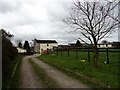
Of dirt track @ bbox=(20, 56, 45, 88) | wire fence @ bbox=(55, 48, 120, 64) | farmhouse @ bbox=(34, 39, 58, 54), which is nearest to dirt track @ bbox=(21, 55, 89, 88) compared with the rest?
dirt track @ bbox=(20, 56, 45, 88)

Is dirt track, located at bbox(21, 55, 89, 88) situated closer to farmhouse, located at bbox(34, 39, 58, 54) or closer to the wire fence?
the wire fence

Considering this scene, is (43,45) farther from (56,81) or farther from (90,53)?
(56,81)

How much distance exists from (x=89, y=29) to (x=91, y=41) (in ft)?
3.12

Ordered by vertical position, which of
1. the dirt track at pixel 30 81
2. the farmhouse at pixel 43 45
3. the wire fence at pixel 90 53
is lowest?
the dirt track at pixel 30 81

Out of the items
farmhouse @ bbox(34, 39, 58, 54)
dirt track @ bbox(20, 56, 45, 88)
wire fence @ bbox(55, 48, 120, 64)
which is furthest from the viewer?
farmhouse @ bbox(34, 39, 58, 54)

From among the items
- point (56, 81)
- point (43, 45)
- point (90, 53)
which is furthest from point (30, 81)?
point (43, 45)

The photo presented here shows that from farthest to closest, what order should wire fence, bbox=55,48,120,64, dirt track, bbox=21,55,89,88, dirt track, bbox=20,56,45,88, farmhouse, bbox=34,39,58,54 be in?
farmhouse, bbox=34,39,58,54 < wire fence, bbox=55,48,120,64 < dirt track, bbox=20,56,45,88 < dirt track, bbox=21,55,89,88

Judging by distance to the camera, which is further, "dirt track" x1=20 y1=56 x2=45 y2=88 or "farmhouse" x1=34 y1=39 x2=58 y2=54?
"farmhouse" x1=34 y1=39 x2=58 y2=54

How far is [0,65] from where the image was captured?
1284 centimetres

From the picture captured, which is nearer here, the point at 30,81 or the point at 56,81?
the point at 56,81

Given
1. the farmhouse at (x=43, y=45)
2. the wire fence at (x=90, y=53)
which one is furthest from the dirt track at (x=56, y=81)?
the farmhouse at (x=43, y=45)

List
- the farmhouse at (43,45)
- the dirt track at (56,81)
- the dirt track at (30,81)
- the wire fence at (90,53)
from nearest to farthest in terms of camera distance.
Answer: the dirt track at (56,81) → the dirt track at (30,81) → the wire fence at (90,53) → the farmhouse at (43,45)

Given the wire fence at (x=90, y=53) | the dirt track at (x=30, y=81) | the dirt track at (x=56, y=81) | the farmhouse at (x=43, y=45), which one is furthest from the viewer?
the farmhouse at (x=43, y=45)

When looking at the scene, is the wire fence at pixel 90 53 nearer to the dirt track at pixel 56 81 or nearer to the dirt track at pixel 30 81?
the dirt track at pixel 56 81
